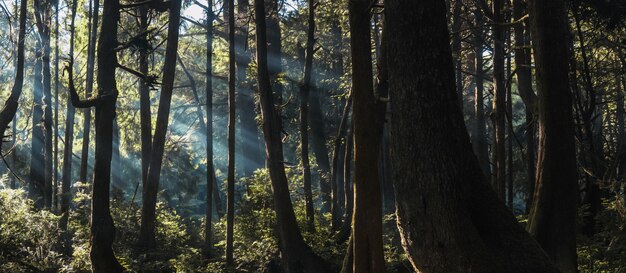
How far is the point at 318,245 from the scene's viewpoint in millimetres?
15977

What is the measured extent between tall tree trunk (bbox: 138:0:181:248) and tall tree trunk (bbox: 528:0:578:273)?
10202 millimetres

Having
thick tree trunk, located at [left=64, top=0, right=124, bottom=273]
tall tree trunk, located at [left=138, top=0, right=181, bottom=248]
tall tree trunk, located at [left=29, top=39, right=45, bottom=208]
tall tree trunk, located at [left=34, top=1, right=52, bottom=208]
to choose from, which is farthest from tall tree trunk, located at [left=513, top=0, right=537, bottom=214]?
tall tree trunk, located at [left=29, top=39, right=45, bottom=208]

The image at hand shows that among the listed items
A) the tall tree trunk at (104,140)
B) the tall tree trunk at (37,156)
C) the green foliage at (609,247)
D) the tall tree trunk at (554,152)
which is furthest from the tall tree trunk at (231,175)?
the tall tree trunk at (37,156)

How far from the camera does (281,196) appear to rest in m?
14.9

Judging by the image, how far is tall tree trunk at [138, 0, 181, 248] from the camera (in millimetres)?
16969

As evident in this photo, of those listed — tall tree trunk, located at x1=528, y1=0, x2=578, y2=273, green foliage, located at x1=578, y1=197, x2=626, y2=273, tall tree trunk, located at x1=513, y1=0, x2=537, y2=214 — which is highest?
tall tree trunk, located at x1=513, y1=0, x2=537, y2=214

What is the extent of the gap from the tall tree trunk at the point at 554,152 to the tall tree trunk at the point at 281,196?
6.41 metres

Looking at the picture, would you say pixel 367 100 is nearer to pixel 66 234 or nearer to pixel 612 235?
pixel 612 235

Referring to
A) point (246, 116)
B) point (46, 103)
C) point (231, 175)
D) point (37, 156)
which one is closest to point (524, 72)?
point (231, 175)

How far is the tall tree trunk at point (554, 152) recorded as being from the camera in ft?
31.0

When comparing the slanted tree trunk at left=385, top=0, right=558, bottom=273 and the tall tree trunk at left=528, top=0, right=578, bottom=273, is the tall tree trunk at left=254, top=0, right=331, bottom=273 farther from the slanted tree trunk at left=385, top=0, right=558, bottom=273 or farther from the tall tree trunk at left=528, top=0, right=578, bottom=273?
the slanted tree trunk at left=385, top=0, right=558, bottom=273

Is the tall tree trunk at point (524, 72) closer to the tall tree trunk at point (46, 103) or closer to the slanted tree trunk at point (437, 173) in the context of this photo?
the slanted tree trunk at point (437, 173)

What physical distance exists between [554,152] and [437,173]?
12.1ft

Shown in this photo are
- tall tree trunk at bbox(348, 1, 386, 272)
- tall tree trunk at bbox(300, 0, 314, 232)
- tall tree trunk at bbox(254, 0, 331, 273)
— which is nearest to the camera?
tall tree trunk at bbox(348, 1, 386, 272)
